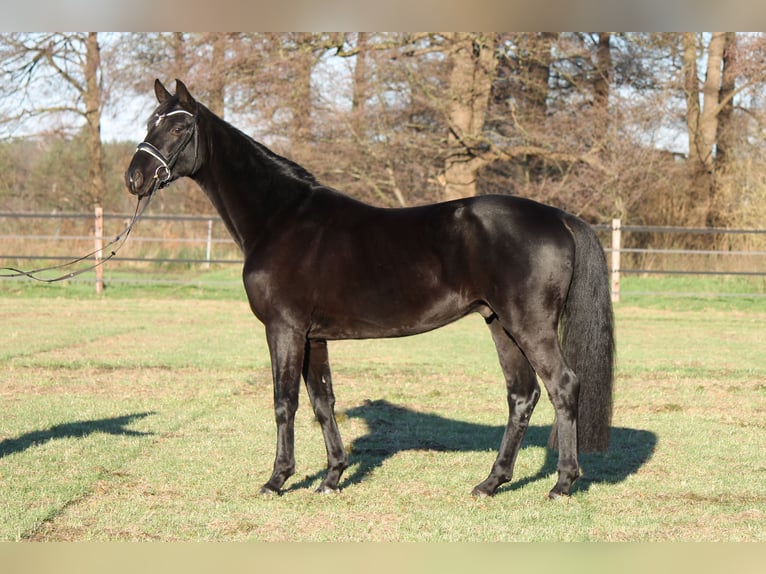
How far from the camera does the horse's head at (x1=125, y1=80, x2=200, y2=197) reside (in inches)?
192

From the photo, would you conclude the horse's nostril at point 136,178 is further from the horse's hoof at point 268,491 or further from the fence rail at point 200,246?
the fence rail at point 200,246

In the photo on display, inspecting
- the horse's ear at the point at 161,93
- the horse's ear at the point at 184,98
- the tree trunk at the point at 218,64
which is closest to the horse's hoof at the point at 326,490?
the horse's ear at the point at 184,98

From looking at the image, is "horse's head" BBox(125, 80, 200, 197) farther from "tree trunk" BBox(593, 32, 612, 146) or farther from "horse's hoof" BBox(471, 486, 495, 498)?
"tree trunk" BBox(593, 32, 612, 146)

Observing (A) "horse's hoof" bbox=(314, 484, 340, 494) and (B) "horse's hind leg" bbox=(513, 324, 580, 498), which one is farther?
(A) "horse's hoof" bbox=(314, 484, 340, 494)

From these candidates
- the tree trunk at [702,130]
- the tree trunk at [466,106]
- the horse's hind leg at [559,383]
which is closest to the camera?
the horse's hind leg at [559,383]

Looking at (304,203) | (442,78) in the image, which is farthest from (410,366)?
(442,78)

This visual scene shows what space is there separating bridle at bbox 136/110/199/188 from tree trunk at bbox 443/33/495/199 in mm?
16646

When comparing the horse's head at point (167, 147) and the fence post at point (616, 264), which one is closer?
the horse's head at point (167, 147)

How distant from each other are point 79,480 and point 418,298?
7.63 ft

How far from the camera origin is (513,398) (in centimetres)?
516

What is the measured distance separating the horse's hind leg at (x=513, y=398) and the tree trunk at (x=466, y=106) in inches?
648

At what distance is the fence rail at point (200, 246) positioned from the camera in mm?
18672

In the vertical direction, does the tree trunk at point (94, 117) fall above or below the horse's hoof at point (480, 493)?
above

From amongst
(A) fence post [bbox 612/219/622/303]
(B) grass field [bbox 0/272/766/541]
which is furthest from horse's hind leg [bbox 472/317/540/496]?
(A) fence post [bbox 612/219/622/303]
